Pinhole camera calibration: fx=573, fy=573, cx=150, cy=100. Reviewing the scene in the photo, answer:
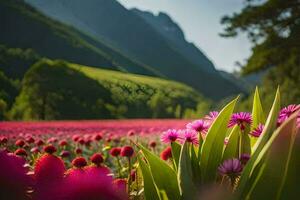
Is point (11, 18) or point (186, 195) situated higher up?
point (11, 18)

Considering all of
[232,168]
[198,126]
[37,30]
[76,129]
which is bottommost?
[76,129]

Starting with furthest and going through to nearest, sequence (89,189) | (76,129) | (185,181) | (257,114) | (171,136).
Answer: (76,129) < (257,114) < (171,136) < (185,181) < (89,189)

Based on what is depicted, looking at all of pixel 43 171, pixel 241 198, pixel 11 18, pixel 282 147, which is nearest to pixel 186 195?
pixel 241 198

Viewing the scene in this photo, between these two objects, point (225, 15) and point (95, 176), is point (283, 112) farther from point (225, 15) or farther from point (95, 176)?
point (225, 15)

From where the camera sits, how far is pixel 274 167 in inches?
59.6

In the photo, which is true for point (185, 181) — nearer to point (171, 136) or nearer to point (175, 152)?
point (175, 152)

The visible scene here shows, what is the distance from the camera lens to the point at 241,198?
1.61 m

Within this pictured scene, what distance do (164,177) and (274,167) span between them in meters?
0.44

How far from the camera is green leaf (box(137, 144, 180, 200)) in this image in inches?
71.9

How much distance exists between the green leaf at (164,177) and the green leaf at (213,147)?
13 centimetres

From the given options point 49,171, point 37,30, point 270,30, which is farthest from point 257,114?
point 37,30

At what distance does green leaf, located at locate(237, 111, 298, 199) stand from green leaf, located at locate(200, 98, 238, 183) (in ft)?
1.12

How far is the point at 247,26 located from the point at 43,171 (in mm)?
22214

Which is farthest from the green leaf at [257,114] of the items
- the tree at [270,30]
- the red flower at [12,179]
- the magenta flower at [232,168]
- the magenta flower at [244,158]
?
the tree at [270,30]
